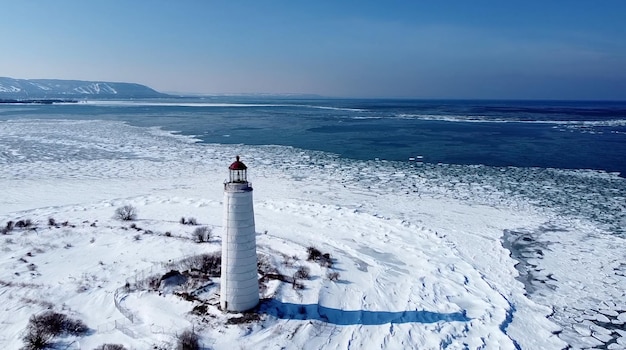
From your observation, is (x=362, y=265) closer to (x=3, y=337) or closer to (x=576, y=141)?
(x=3, y=337)

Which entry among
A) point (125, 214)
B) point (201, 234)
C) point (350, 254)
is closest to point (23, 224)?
point (125, 214)

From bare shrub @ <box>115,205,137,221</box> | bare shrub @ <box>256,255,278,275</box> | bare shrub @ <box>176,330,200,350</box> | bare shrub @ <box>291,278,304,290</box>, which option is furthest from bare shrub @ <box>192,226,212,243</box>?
bare shrub @ <box>176,330,200,350</box>

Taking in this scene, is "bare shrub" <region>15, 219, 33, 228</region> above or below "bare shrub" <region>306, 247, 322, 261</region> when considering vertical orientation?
above

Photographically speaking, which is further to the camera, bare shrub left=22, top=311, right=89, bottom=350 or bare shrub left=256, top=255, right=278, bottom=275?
bare shrub left=256, top=255, right=278, bottom=275

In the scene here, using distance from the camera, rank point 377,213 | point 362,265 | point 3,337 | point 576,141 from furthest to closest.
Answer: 1. point 576,141
2. point 377,213
3. point 362,265
4. point 3,337

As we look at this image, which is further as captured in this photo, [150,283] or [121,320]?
[150,283]

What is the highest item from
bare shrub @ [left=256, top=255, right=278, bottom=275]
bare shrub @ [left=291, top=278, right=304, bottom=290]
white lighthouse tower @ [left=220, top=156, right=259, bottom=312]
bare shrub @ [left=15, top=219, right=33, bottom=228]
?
white lighthouse tower @ [left=220, top=156, right=259, bottom=312]

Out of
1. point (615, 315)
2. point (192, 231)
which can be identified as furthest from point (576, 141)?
point (192, 231)

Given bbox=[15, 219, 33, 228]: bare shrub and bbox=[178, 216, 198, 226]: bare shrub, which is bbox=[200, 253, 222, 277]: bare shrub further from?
bbox=[15, 219, 33, 228]: bare shrub
